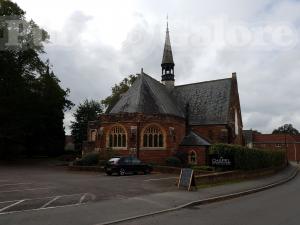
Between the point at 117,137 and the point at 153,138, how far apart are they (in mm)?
3619

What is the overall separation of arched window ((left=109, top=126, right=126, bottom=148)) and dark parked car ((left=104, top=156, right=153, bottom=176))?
A: 8.08 meters

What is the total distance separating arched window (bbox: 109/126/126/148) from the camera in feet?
122

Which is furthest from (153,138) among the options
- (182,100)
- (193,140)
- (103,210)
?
(103,210)

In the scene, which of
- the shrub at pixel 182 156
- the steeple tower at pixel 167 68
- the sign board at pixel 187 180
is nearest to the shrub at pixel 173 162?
the shrub at pixel 182 156

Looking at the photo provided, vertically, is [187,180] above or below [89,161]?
below

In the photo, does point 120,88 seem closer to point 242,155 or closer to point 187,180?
point 242,155

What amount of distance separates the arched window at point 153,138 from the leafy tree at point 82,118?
36237 millimetres

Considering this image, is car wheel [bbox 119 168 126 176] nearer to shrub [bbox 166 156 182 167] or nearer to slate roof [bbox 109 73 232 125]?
shrub [bbox 166 156 182 167]

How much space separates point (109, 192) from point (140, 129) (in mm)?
19019

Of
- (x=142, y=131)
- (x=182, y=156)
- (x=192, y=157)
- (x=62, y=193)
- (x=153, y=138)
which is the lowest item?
(x=62, y=193)

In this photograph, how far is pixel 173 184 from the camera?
22.1 m

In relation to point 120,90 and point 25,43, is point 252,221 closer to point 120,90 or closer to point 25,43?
point 25,43

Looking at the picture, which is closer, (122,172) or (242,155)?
(122,172)

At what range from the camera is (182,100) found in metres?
48.0
